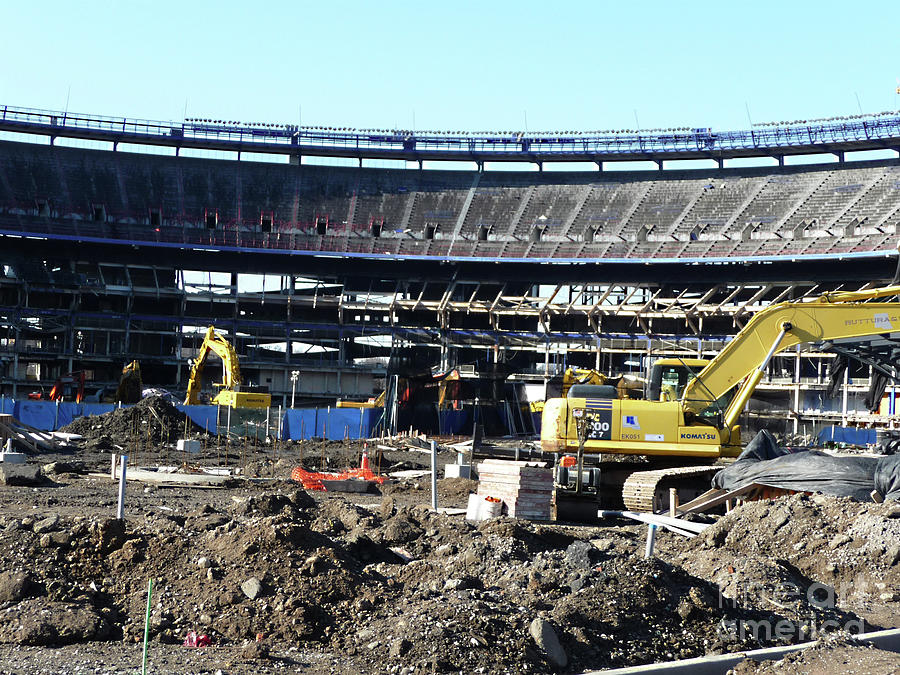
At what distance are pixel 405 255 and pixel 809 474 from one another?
44091 mm

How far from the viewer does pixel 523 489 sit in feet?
56.1

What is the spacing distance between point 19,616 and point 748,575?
731cm

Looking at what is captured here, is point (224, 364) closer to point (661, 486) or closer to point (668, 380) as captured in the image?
point (668, 380)

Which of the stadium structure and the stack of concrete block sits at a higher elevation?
the stadium structure

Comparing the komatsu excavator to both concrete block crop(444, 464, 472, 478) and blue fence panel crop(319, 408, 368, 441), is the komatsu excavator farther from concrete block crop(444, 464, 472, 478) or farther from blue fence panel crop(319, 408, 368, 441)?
blue fence panel crop(319, 408, 368, 441)

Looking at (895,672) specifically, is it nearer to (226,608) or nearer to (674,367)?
(226,608)

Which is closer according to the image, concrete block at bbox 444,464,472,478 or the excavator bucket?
concrete block at bbox 444,464,472,478

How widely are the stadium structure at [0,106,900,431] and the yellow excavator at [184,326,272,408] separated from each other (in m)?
15.7

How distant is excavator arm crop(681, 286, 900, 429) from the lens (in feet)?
66.5

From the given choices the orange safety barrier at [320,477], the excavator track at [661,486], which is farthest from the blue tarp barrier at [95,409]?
the excavator track at [661,486]

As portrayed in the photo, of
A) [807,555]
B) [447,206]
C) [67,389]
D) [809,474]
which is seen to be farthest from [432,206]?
[807,555]

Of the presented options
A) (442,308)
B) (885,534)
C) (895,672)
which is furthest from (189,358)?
(895,672)

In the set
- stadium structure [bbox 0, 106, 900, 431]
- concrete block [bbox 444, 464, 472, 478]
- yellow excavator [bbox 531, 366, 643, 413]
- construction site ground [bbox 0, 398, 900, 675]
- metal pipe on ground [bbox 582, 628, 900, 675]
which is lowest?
metal pipe on ground [bbox 582, 628, 900, 675]


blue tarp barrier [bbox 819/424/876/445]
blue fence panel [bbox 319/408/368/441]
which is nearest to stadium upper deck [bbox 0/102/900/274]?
blue tarp barrier [bbox 819/424/876/445]
